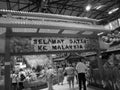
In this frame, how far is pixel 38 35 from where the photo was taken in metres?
3.53

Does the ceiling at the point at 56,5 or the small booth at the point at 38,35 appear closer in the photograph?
the small booth at the point at 38,35

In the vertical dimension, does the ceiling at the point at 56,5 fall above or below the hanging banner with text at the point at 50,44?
above

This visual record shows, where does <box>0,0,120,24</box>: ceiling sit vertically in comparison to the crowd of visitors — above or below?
above

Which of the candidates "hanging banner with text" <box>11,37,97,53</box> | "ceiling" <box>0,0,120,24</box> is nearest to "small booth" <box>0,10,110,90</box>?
"hanging banner with text" <box>11,37,97,53</box>

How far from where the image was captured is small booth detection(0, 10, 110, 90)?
9.43 ft

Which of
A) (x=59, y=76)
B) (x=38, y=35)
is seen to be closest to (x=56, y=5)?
(x=59, y=76)

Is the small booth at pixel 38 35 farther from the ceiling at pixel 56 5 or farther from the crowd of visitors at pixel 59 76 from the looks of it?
the ceiling at pixel 56 5

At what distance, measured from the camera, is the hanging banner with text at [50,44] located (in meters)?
3.31

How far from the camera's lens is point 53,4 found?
32.5 ft

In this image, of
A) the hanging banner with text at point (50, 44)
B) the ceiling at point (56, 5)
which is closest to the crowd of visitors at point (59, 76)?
the hanging banner with text at point (50, 44)

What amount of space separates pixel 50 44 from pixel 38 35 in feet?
1.69

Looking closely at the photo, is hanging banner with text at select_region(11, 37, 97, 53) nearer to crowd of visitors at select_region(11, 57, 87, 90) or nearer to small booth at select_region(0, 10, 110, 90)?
small booth at select_region(0, 10, 110, 90)

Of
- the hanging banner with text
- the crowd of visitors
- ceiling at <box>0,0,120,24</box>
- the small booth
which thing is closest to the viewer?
the small booth

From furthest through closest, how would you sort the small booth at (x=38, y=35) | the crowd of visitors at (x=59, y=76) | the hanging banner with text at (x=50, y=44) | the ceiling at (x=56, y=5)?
the ceiling at (x=56, y=5) < the crowd of visitors at (x=59, y=76) < the hanging banner with text at (x=50, y=44) < the small booth at (x=38, y=35)
